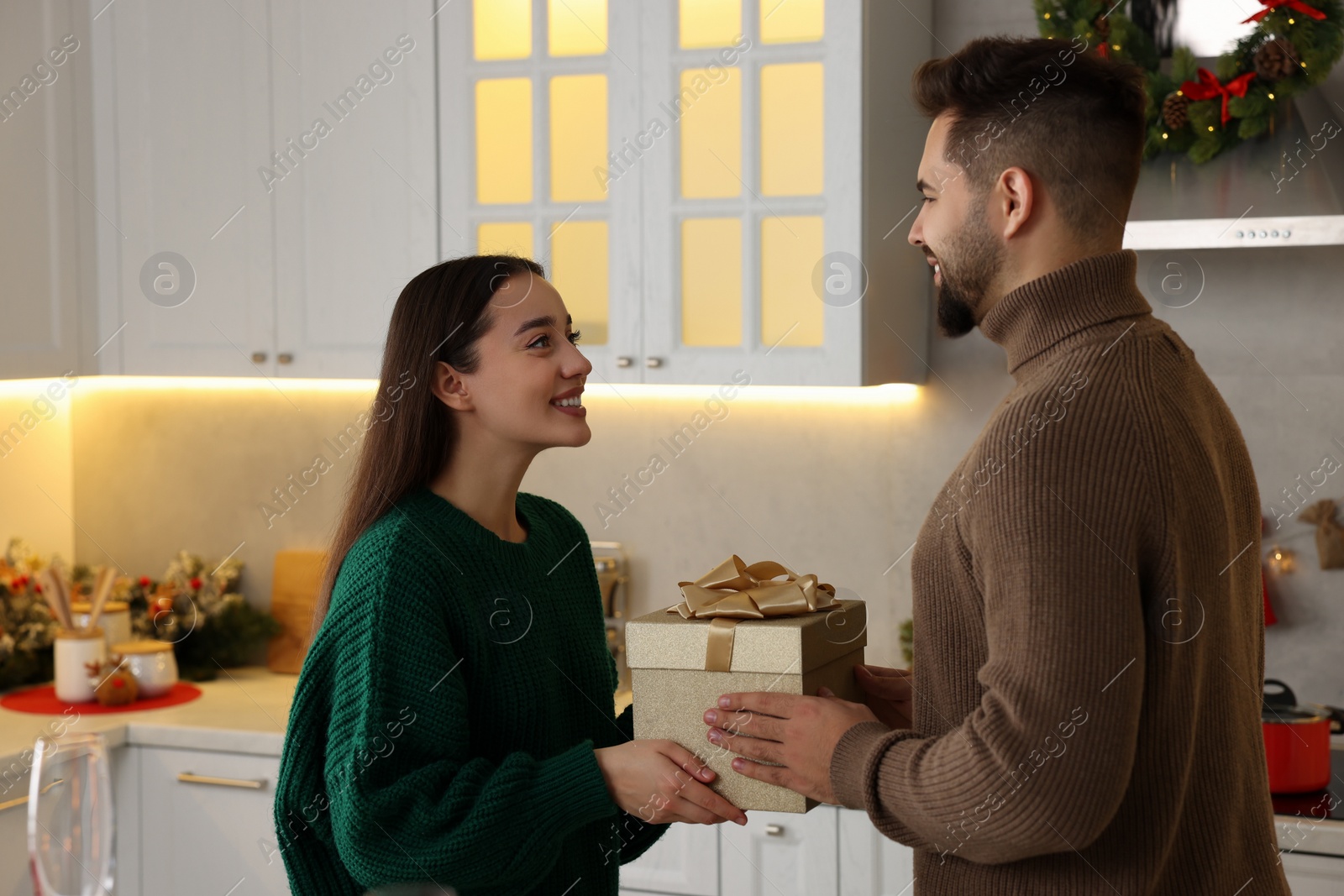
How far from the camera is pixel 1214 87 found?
221 centimetres

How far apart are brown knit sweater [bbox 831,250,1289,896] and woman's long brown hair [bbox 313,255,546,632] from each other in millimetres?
564

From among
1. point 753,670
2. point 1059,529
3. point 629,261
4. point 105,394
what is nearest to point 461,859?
point 753,670

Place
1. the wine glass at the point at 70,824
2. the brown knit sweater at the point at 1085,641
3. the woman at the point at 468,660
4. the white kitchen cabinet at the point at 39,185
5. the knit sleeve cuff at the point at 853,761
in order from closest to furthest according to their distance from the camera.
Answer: the wine glass at the point at 70,824, the brown knit sweater at the point at 1085,641, the knit sleeve cuff at the point at 853,761, the woman at the point at 468,660, the white kitchen cabinet at the point at 39,185

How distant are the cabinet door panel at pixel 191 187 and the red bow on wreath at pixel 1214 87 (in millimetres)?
1732

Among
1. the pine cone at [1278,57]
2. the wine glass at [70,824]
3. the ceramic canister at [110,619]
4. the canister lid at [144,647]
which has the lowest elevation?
the canister lid at [144,647]

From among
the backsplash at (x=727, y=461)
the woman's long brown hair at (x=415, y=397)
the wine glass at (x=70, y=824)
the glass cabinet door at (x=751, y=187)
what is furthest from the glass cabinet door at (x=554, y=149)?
the wine glass at (x=70, y=824)

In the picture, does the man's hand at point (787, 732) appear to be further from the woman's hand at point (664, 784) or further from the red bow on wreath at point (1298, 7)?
the red bow on wreath at point (1298, 7)

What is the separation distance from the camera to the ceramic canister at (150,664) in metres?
2.72

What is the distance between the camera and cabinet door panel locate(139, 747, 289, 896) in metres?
2.50

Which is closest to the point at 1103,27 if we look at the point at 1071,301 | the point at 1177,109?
the point at 1177,109

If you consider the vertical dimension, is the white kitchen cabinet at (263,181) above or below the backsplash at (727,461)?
above

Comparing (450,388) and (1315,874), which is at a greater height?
(450,388)

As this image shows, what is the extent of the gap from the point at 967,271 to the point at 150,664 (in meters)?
2.09

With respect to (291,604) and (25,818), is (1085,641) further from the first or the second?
(291,604)
